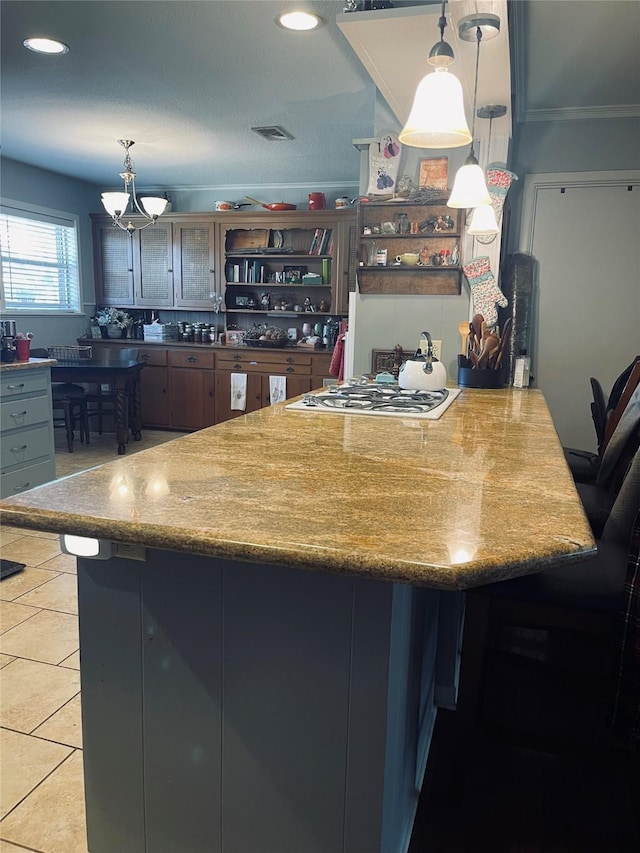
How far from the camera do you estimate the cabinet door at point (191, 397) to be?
601cm

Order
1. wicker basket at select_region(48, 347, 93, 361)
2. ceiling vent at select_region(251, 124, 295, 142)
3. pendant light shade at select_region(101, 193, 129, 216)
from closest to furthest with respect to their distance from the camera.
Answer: ceiling vent at select_region(251, 124, 295, 142)
pendant light shade at select_region(101, 193, 129, 216)
wicker basket at select_region(48, 347, 93, 361)

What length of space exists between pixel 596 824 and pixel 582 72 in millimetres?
3210

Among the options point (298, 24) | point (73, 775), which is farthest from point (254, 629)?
point (298, 24)

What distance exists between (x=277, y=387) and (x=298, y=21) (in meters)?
3.47

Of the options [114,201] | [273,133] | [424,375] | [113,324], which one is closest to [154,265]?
[113,324]

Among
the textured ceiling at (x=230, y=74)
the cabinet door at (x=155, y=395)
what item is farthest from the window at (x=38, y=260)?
the cabinet door at (x=155, y=395)

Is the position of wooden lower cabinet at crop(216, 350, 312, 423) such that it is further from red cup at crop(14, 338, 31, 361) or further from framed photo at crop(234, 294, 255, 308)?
red cup at crop(14, 338, 31, 361)

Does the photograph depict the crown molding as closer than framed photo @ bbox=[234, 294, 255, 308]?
Yes

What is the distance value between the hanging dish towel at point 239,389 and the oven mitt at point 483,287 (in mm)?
3110

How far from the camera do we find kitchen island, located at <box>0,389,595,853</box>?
83cm

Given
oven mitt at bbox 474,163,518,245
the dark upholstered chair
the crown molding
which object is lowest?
the dark upholstered chair

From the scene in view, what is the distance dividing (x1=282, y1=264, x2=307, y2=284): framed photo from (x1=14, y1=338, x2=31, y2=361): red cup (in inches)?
114

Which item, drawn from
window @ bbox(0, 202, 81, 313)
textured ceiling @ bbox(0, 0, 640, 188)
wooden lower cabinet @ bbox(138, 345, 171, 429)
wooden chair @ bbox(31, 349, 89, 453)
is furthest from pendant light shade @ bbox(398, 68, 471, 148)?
window @ bbox(0, 202, 81, 313)

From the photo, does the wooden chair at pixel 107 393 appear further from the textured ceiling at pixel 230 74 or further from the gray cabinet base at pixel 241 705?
the gray cabinet base at pixel 241 705
